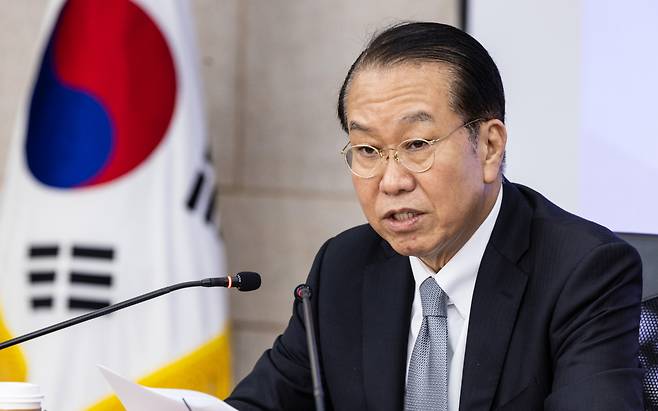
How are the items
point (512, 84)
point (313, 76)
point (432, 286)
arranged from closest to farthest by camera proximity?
point (432, 286)
point (512, 84)
point (313, 76)

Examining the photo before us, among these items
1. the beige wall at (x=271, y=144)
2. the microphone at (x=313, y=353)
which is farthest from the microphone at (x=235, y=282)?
the beige wall at (x=271, y=144)

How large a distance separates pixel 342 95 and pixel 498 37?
4.67ft

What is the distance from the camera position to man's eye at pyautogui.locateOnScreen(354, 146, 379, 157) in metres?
1.86

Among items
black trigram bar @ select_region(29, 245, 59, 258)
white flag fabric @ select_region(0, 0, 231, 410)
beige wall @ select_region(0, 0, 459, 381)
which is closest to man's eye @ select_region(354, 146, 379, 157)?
white flag fabric @ select_region(0, 0, 231, 410)

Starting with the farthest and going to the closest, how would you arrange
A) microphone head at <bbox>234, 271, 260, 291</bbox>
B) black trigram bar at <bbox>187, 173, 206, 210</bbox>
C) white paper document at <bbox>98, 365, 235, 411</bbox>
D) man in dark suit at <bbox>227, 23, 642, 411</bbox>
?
1. black trigram bar at <bbox>187, 173, 206, 210</bbox>
2. man in dark suit at <bbox>227, 23, 642, 411</bbox>
3. microphone head at <bbox>234, 271, 260, 291</bbox>
4. white paper document at <bbox>98, 365, 235, 411</bbox>

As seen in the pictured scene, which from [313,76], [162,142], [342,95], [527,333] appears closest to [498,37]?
[313,76]

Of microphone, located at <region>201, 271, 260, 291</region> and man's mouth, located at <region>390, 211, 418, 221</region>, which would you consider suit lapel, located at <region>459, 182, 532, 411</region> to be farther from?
microphone, located at <region>201, 271, 260, 291</region>

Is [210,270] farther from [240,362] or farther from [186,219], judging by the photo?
[240,362]

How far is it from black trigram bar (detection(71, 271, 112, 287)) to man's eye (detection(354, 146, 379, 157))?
130cm

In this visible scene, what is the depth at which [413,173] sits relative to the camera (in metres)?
1.83

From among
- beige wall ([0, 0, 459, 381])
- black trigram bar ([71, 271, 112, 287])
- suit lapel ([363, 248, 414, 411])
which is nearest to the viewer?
suit lapel ([363, 248, 414, 411])

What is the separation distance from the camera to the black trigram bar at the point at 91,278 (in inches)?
115

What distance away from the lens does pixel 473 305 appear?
6.18 feet

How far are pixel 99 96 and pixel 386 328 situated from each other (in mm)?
1405
